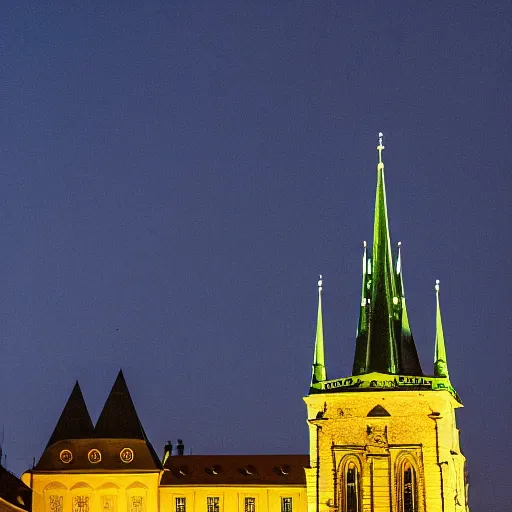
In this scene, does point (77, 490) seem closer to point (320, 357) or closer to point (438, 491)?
point (320, 357)

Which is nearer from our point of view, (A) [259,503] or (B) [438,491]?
(B) [438,491]

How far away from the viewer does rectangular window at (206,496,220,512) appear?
257 feet

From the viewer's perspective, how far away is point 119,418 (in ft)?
265

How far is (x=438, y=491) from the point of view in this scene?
6838 centimetres

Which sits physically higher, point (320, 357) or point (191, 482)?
point (320, 357)

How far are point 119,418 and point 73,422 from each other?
343cm

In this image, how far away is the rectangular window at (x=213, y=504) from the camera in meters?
78.2

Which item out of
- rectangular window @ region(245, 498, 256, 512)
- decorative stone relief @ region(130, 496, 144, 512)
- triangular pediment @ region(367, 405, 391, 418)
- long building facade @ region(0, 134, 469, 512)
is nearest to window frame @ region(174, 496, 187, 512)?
long building facade @ region(0, 134, 469, 512)

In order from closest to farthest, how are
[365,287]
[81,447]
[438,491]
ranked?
[438,491]
[365,287]
[81,447]

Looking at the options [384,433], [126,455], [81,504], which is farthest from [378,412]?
[81,504]

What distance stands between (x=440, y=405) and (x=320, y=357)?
29.8ft

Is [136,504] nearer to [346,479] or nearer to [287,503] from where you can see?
[287,503]

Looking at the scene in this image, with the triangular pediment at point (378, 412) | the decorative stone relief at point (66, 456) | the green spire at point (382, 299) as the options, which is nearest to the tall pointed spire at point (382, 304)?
the green spire at point (382, 299)

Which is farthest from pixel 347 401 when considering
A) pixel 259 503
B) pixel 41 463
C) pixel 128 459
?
pixel 41 463
